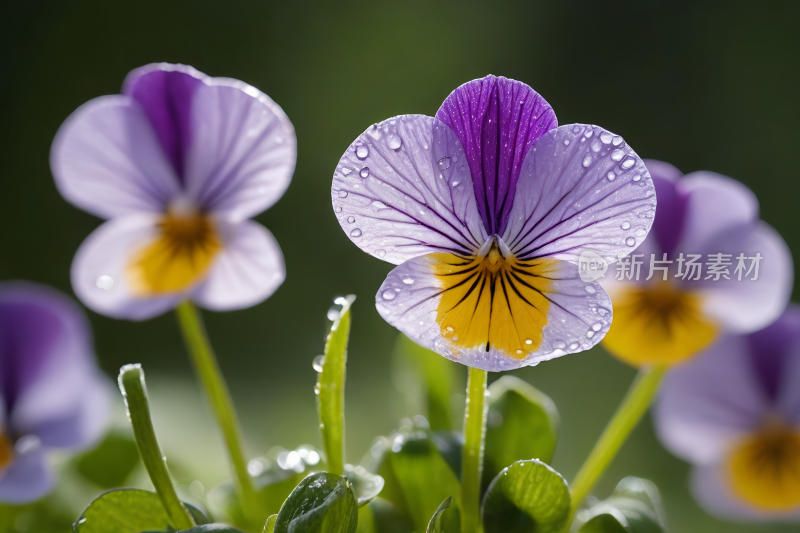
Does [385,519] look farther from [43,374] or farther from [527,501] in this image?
[43,374]

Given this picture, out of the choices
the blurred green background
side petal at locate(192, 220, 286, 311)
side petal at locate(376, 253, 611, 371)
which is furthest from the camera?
the blurred green background

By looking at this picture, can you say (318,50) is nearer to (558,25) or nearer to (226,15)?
(226,15)

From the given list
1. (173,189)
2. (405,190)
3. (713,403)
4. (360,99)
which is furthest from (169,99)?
(360,99)

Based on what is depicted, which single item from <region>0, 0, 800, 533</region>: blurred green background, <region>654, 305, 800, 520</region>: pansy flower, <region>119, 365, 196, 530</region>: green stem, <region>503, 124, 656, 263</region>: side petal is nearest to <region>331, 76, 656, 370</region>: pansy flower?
<region>503, 124, 656, 263</region>: side petal

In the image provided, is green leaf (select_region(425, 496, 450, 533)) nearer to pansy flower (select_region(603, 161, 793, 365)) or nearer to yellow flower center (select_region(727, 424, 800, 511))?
pansy flower (select_region(603, 161, 793, 365))

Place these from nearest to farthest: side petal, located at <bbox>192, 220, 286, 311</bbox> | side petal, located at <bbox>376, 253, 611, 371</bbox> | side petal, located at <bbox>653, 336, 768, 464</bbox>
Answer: side petal, located at <bbox>376, 253, 611, 371</bbox>
side petal, located at <bbox>192, 220, 286, 311</bbox>
side petal, located at <bbox>653, 336, 768, 464</bbox>

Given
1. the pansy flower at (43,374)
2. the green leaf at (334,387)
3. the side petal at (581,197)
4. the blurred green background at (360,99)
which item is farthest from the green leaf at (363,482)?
the blurred green background at (360,99)

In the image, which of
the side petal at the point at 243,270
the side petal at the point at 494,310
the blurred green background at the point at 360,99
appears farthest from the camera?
the blurred green background at the point at 360,99

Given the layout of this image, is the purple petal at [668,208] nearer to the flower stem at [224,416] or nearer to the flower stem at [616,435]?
the flower stem at [616,435]
